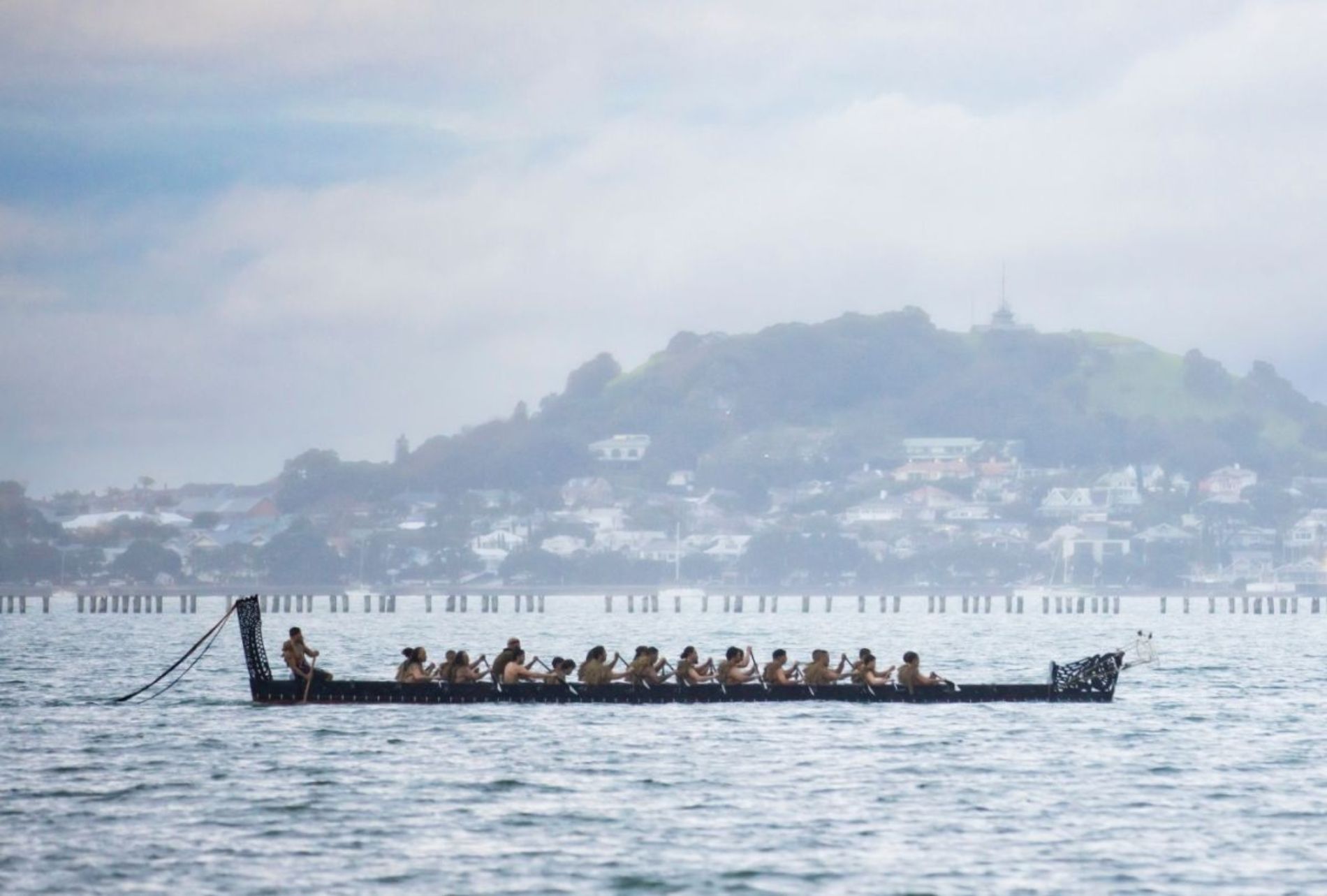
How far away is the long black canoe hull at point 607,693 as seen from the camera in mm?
59812

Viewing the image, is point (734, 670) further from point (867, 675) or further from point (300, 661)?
point (300, 661)

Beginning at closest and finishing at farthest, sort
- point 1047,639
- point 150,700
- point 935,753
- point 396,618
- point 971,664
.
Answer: point 935,753, point 150,700, point 971,664, point 1047,639, point 396,618

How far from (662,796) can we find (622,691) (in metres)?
15.9

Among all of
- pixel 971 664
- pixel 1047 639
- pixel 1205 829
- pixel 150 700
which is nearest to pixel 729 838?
pixel 1205 829

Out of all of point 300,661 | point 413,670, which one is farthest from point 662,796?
point 300,661

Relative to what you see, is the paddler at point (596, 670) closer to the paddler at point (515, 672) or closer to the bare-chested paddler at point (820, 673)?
the paddler at point (515, 672)

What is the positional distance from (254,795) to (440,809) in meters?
4.29

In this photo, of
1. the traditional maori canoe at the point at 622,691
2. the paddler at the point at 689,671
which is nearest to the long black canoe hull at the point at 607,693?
the traditional maori canoe at the point at 622,691

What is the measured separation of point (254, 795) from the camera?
44.9m

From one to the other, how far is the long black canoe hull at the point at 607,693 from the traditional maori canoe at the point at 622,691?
2 centimetres

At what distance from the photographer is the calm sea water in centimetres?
3656

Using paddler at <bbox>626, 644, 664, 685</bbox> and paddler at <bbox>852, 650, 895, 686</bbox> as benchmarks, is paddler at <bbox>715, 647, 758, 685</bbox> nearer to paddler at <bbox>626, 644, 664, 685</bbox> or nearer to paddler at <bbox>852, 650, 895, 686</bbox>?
paddler at <bbox>626, 644, 664, 685</bbox>

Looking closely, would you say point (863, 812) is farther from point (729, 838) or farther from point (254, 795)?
point (254, 795)

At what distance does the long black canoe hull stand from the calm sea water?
0.69m
